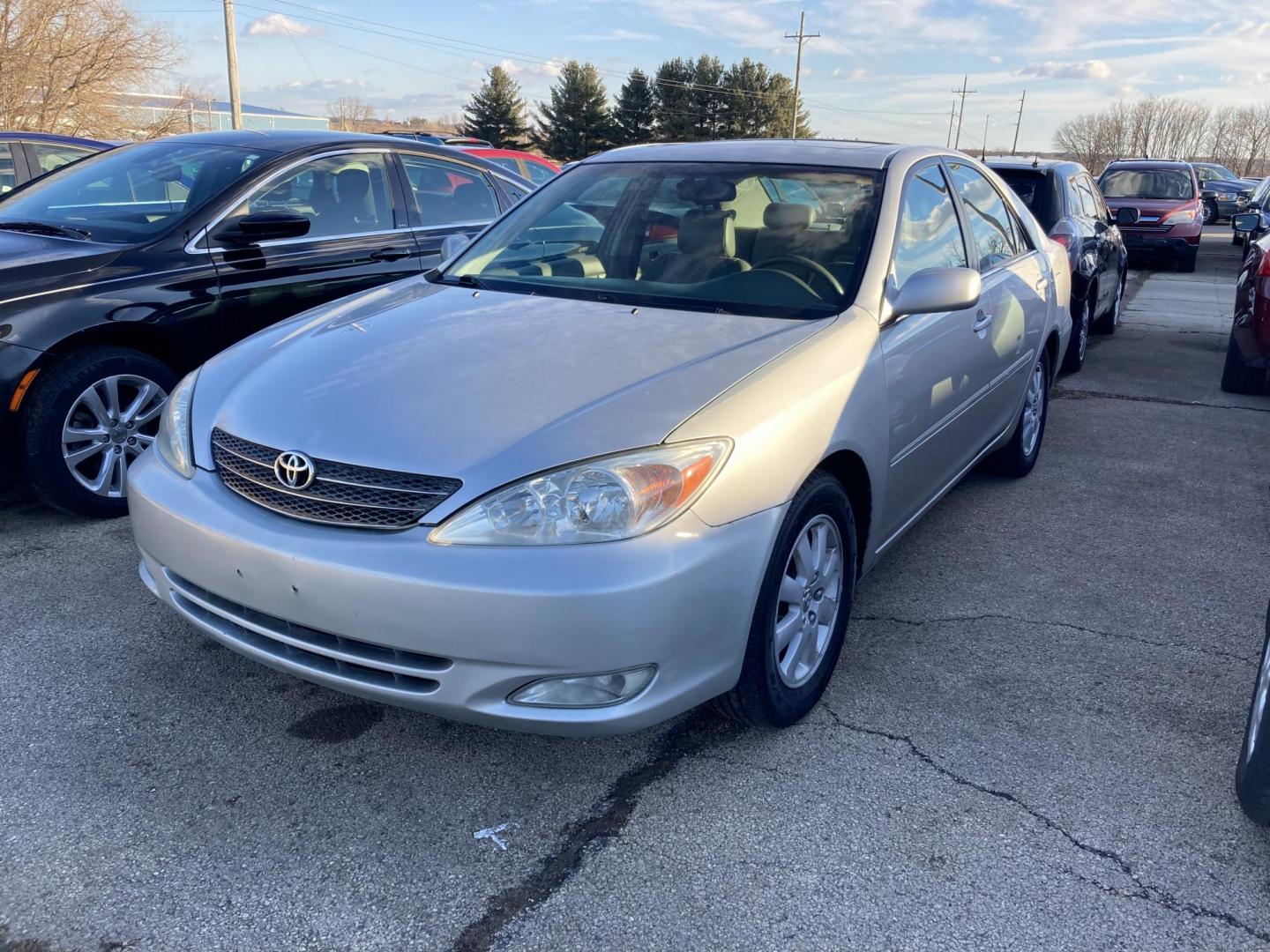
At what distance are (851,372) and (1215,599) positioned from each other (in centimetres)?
194

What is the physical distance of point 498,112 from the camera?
66250 millimetres

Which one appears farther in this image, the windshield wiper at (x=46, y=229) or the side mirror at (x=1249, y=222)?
the side mirror at (x=1249, y=222)

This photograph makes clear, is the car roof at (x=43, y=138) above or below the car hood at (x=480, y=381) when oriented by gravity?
above

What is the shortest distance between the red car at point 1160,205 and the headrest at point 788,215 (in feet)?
40.9

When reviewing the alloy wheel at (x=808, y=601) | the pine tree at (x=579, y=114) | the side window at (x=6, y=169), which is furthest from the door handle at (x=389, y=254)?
the pine tree at (x=579, y=114)

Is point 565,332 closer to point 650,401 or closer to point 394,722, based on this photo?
point 650,401

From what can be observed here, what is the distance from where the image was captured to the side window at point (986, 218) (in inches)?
164

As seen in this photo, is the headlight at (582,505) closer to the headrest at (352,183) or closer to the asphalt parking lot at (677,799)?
the asphalt parking lot at (677,799)

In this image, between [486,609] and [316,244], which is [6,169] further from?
[486,609]

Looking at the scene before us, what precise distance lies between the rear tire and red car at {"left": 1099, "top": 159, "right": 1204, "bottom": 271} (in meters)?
7.81

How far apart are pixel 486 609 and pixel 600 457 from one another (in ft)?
1.39

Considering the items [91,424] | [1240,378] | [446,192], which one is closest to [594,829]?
[91,424]

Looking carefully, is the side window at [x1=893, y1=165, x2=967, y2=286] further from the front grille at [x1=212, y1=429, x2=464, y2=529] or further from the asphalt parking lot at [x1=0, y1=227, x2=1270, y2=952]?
the front grille at [x1=212, y1=429, x2=464, y2=529]

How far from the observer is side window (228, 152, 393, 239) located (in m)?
4.88
